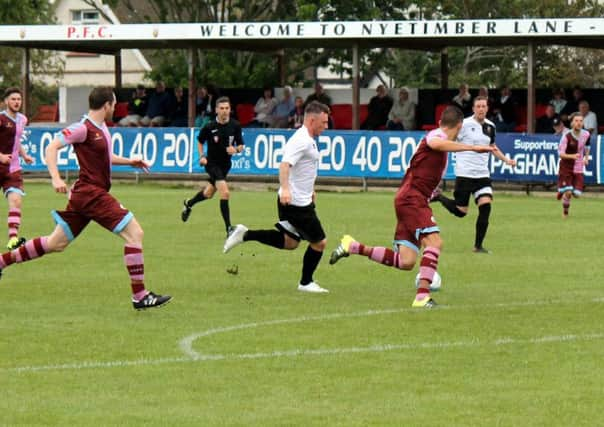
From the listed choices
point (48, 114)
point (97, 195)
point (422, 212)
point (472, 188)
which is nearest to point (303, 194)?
point (422, 212)

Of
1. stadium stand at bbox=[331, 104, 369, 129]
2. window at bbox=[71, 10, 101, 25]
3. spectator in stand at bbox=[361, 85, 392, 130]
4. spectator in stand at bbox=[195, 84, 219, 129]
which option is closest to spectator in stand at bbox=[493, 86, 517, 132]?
spectator in stand at bbox=[361, 85, 392, 130]

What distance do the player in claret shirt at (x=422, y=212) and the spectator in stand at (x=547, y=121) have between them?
19512 millimetres

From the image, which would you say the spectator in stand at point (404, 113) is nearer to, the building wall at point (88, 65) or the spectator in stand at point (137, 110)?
the spectator in stand at point (137, 110)

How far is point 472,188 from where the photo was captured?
62.2 ft

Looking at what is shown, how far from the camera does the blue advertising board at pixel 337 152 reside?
30.8m

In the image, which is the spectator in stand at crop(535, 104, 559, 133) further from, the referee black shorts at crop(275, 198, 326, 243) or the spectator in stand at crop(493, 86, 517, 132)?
the referee black shorts at crop(275, 198, 326, 243)

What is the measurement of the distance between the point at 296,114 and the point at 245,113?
387 cm

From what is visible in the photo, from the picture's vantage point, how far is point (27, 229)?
2150cm

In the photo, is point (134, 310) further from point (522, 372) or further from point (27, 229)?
point (27, 229)

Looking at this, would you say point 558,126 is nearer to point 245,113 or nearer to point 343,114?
point 343,114

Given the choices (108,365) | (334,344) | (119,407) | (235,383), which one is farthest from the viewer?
(334,344)

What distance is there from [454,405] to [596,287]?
6.40m

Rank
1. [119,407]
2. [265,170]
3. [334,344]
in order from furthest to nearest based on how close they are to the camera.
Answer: [265,170] < [334,344] < [119,407]

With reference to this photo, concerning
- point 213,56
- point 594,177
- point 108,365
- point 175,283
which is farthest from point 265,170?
point 108,365
